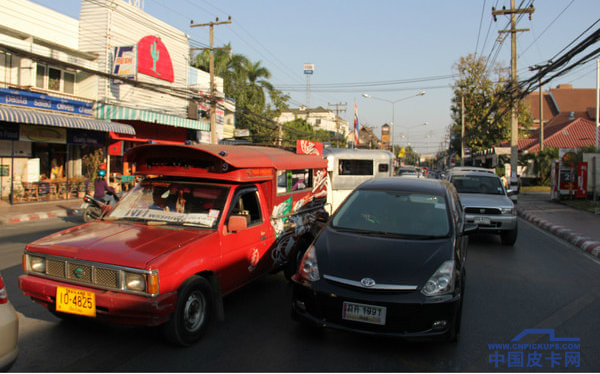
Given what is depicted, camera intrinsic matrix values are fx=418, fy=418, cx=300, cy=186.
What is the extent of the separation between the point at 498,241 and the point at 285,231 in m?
6.60

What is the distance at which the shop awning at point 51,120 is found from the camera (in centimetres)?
1355

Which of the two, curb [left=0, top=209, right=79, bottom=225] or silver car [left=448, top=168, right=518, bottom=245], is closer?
silver car [left=448, top=168, right=518, bottom=245]

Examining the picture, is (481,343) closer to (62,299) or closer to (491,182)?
(62,299)

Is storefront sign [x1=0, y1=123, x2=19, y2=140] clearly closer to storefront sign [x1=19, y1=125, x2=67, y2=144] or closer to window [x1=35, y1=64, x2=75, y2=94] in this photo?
storefront sign [x1=19, y1=125, x2=67, y2=144]

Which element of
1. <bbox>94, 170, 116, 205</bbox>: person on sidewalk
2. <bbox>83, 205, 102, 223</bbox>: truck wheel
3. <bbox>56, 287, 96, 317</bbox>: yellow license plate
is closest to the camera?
<bbox>56, 287, 96, 317</bbox>: yellow license plate

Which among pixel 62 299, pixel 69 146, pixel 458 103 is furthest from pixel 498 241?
pixel 458 103

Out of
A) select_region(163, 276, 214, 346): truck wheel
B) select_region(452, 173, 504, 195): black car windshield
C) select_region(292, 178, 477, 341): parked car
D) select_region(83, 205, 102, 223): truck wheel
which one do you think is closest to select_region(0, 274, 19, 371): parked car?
select_region(163, 276, 214, 346): truck wheel

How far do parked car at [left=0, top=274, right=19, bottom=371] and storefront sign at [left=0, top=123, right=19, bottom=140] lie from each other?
1531 centimetres

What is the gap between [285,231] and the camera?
5.75m

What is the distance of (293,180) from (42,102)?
1446 centimetres

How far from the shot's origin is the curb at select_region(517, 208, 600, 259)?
896 cm

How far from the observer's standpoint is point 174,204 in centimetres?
470

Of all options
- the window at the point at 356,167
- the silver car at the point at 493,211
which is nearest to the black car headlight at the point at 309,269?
the silver car at the point at 493,211

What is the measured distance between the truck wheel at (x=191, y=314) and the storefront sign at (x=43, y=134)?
1547 cm
